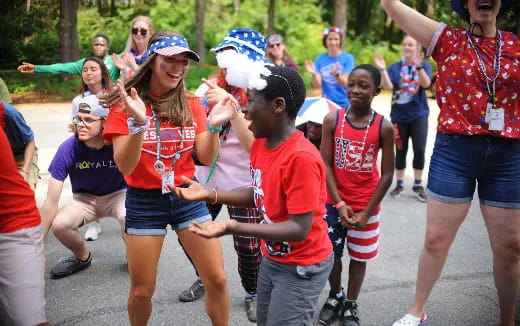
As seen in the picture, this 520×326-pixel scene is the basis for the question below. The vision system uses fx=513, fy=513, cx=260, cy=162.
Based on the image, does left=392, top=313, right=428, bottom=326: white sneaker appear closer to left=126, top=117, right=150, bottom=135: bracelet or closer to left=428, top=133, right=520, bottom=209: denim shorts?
left=428, top=133, right=520, bottom=209: denim shorts

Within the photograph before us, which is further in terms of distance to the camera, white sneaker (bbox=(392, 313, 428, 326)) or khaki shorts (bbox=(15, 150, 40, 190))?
khaki shorts (bbox=(15, 150, 40, 190))

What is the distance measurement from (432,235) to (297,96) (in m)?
1.39

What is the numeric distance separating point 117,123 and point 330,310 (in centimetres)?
188

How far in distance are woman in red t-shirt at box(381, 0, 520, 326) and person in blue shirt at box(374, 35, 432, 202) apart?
3.37m

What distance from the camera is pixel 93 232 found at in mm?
4988

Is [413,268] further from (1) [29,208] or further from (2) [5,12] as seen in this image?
(2) [5,12]

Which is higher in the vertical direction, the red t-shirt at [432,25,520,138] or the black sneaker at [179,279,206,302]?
the red t-shirt at [432,25,520,138]

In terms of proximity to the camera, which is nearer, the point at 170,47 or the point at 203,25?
the point at 170,47

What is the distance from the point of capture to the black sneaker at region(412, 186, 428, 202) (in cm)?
640

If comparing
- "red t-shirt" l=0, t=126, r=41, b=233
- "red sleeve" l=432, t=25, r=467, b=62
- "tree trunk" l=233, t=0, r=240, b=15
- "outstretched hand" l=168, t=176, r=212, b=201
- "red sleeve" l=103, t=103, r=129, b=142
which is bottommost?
"red t-shirt" l=0, t=126, r=41, b=233

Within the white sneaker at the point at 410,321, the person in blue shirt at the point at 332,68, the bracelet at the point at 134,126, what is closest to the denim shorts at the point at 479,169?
the white sneaker at the point at 410,321

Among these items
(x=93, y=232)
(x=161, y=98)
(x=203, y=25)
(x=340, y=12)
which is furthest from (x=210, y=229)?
(x=203, y=25)

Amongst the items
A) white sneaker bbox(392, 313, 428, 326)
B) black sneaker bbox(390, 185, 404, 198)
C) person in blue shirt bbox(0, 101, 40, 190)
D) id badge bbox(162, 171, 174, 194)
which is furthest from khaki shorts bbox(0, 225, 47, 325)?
black sneaker bbox(390, 185, 404, 198)

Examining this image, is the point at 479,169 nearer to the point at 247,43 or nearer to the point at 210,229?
the point at 247,43
